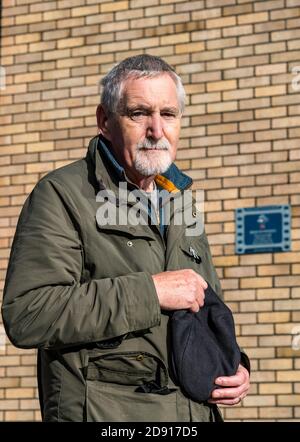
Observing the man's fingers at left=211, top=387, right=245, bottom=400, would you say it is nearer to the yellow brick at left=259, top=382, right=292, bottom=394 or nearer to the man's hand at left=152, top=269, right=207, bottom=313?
the man's hand at left=152, top=269, right=207, bottom=313

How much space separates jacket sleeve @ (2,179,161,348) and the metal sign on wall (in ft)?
12.8

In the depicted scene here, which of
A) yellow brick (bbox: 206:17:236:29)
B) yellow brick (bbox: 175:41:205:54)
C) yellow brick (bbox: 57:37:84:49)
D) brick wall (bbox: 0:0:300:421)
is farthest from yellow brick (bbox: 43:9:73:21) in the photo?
yellow brick (bbox: 206:17:236:29)

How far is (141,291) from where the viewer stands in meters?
2.52

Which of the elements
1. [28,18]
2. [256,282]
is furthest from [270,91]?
[28,18]

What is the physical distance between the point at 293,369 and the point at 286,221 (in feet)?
3.27

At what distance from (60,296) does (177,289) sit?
12.7 inches

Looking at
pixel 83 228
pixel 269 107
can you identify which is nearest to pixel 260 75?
pixel 269 107

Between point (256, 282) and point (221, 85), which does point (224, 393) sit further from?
point (221, 85)

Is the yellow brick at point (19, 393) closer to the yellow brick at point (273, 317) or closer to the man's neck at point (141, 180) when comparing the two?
the yellow brick at point (273, 317)

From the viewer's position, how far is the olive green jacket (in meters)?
2.50

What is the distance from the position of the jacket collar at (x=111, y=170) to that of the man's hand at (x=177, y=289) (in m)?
0.34

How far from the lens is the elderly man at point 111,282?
8.22 ft

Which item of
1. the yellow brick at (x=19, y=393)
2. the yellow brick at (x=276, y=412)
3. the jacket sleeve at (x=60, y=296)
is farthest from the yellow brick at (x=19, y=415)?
the jacket sleeve at (x=60, y=296)

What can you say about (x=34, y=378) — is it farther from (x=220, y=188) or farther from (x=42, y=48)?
(x=42, y=48)
